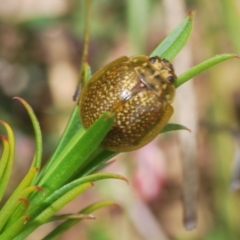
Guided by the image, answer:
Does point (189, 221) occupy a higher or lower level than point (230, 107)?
lower

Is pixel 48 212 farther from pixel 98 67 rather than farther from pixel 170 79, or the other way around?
pixel 98 67

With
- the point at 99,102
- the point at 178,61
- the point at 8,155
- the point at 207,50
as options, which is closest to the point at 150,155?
the point at 207,50

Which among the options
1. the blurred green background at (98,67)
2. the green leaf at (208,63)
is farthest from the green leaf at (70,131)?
the blurred green background at (98,67)

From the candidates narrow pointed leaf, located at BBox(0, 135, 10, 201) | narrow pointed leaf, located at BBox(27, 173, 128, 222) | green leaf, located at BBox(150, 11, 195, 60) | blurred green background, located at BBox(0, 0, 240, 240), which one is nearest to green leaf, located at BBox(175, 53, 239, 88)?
green leaf, located at BBox(150, 11, 195, 60)

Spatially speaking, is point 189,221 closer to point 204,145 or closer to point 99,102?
point 99,102

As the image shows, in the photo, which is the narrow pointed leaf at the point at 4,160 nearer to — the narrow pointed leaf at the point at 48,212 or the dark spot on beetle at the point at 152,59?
the narrow pointed leaf at the point at 48,212
